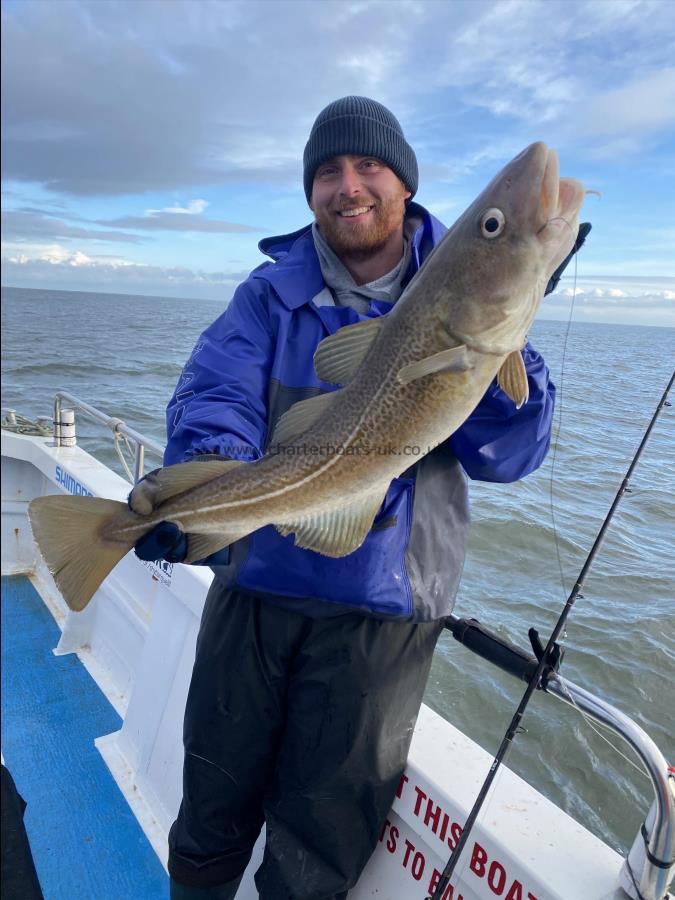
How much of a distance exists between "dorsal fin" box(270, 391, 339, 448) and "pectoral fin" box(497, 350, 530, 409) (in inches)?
24.5

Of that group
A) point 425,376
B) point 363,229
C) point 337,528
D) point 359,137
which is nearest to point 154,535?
point 337,528

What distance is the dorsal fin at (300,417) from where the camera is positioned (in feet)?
7.59

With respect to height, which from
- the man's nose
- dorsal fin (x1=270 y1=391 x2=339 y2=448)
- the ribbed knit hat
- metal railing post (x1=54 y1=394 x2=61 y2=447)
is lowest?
metal railing post (x1=54 y1=394 x2=61 y2=447)

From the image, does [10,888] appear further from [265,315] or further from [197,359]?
[265,315]

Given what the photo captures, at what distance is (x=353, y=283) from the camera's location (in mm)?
2875

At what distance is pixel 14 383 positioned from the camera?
21.8 meters

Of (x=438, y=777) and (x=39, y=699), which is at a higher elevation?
(x=438, y=777)

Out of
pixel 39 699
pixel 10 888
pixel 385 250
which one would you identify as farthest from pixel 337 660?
pixel 39 699

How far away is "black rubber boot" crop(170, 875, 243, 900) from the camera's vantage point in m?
2.70

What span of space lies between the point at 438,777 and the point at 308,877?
0.65 meters

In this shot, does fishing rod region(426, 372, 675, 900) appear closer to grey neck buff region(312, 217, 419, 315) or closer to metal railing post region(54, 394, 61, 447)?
grey neck buff region(312, 217, 419, 315)

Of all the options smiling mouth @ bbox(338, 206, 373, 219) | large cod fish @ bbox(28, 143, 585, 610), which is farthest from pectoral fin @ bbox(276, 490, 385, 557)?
smiling mouth @ bbox(338, 206, 373, 219)

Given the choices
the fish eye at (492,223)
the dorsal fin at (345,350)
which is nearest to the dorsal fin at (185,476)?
the dorsal fin at (345,350)

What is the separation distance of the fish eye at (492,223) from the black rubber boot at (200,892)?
2.96 m
